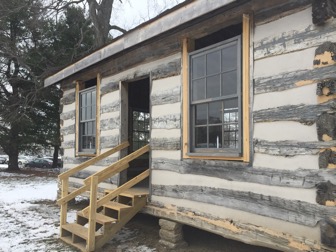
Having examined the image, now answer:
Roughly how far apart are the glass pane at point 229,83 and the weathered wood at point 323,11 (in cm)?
125

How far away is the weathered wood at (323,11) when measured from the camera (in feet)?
11.5

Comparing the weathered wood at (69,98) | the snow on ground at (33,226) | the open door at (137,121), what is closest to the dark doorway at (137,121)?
the open door at (137,121)

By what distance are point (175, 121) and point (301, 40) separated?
92.1 inches

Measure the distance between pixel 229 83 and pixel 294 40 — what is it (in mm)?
1068

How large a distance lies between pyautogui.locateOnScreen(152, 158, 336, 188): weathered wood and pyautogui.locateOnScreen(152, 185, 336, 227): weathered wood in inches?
7.5

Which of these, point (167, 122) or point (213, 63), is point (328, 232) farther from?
point (167, 122)

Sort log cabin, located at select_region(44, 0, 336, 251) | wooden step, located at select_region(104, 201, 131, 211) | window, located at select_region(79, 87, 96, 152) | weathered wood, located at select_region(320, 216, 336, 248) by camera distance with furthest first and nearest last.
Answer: window, located at select_region(79, 87, 96, 152) → wooden step, located at select_region(104, 201, 131, 211) → log cabin, located at select_region(44, 0, 336, 251) → weathered wood, located at select_region(320, 216, 336, 248)

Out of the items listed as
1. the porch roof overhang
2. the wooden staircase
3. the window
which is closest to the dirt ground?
the wooden staircase

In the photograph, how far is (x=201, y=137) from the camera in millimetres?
5121

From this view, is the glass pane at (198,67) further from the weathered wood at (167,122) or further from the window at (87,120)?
the window at (87,120)

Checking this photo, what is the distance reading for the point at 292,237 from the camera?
379cm

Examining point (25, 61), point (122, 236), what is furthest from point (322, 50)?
point (25, 61)

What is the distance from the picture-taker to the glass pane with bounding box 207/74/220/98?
4.80m

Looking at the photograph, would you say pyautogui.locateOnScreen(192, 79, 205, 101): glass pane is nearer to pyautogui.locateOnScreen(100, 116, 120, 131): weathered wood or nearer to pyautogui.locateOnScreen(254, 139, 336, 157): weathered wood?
pyautogui.locateOnScreen(254, 139, 336, 157): weathered wood
